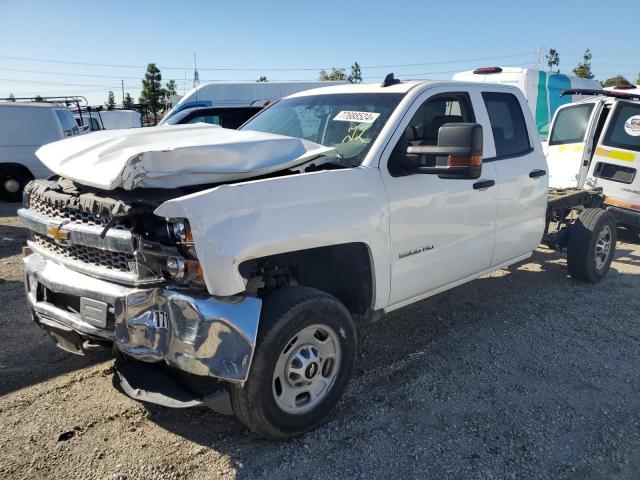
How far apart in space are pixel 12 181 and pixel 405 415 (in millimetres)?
11549

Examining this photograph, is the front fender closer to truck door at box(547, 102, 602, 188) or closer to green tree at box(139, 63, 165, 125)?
truck door at box(547, 102, 602, 188)

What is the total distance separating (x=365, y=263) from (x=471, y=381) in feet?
3.98

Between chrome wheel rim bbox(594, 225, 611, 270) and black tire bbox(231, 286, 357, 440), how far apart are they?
4.13m

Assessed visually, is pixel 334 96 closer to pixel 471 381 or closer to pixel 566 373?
pixel 471 381

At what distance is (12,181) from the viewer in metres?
11.9

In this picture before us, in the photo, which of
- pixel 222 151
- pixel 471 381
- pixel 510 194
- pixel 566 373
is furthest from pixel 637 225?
pixel 222 151

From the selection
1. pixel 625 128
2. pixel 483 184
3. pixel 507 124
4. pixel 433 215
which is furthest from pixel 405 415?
pixel 625 128

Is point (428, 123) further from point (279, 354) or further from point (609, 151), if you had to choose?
point (609, 151)

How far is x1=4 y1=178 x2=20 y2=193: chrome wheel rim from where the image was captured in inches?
468

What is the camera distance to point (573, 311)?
17.0ft

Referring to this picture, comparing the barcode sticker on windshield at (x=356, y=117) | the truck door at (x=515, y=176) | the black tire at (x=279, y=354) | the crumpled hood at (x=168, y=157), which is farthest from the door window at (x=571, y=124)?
the black tire at (x=279, y=354)

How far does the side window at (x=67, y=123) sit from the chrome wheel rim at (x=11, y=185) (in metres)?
1.51

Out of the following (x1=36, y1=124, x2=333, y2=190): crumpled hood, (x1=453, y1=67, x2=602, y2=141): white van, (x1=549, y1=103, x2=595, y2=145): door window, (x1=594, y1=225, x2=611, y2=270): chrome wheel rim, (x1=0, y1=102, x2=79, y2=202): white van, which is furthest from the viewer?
(x1=453, y1=67, x2=602, y2=141): white van

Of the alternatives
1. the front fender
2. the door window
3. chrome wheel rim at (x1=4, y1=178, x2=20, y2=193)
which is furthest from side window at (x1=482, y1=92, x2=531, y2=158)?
chrome wheel rim at (x1=4, y1=178, x2=20, y2=193)
